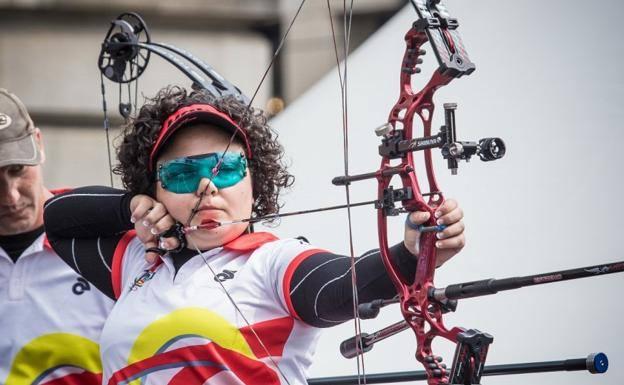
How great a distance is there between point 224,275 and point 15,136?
2.51 feet

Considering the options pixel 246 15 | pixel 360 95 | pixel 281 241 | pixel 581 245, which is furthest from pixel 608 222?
pixel 246 15

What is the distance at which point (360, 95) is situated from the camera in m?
3.07

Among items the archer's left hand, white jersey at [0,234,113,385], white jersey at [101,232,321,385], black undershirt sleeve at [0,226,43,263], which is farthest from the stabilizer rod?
black undershirt sleeve at [0,226,43,263]

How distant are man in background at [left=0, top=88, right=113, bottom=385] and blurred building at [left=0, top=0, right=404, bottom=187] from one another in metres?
3.17

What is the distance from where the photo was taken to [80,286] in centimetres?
196

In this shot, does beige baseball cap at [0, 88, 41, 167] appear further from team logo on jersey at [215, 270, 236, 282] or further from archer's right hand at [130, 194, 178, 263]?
team logo on jersey at [215, 270, 236, 282]

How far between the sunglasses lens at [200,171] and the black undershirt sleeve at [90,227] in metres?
0.22

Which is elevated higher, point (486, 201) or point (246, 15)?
point (246, 15)

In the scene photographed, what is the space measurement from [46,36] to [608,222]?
3.58m

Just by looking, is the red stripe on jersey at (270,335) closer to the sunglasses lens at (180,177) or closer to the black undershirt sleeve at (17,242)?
the sunglasses lens at (180,177)

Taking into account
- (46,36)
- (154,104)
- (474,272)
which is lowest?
(474,272)

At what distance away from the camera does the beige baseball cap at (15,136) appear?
6.67 feet

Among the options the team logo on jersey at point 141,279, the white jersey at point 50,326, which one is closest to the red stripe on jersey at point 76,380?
the white jersey at point 50,326

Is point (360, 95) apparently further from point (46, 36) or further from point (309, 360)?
point (46, 36)
